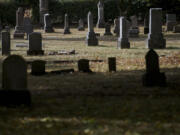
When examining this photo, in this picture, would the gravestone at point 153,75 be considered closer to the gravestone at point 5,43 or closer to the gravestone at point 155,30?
the gravestone at point 5,43

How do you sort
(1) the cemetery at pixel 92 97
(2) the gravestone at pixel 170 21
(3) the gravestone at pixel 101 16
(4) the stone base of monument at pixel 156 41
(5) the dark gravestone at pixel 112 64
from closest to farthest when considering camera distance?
1. (1) the cemetery at pixel 92 97
2. (5) the dark gravestone at pixel 112 64
3. (4) the stone base of monument at pixel 156 41
4. (2) the gravestone at pixel 170 21
5. (3) the gravestone at pixel 101 16

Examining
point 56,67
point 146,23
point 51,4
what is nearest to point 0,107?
point 56,67

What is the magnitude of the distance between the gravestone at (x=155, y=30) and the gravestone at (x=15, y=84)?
1528 cm

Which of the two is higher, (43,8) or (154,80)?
(43,8)

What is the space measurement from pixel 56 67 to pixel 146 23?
23.0m

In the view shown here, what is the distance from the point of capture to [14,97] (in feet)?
31.1

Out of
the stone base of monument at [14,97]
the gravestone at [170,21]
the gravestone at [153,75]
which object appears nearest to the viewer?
the stone base of monument at [14,97]

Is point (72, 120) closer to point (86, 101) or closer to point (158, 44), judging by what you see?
point (86, 101)

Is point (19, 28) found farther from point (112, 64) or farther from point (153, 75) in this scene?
point (153, 75)

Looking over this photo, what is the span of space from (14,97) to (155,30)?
618 inches

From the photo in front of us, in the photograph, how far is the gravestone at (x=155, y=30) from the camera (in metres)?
24.0

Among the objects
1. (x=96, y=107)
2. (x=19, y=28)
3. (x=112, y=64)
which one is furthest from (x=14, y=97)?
(x=19, y=28)

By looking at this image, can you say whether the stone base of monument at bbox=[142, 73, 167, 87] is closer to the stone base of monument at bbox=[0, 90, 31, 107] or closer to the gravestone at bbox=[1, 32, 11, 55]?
the stone base of monument at bbox=[0, 90, 31, 107]

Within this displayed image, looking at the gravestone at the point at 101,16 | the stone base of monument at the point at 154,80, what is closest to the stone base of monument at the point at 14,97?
the stone base of monument at the point at 154,80
